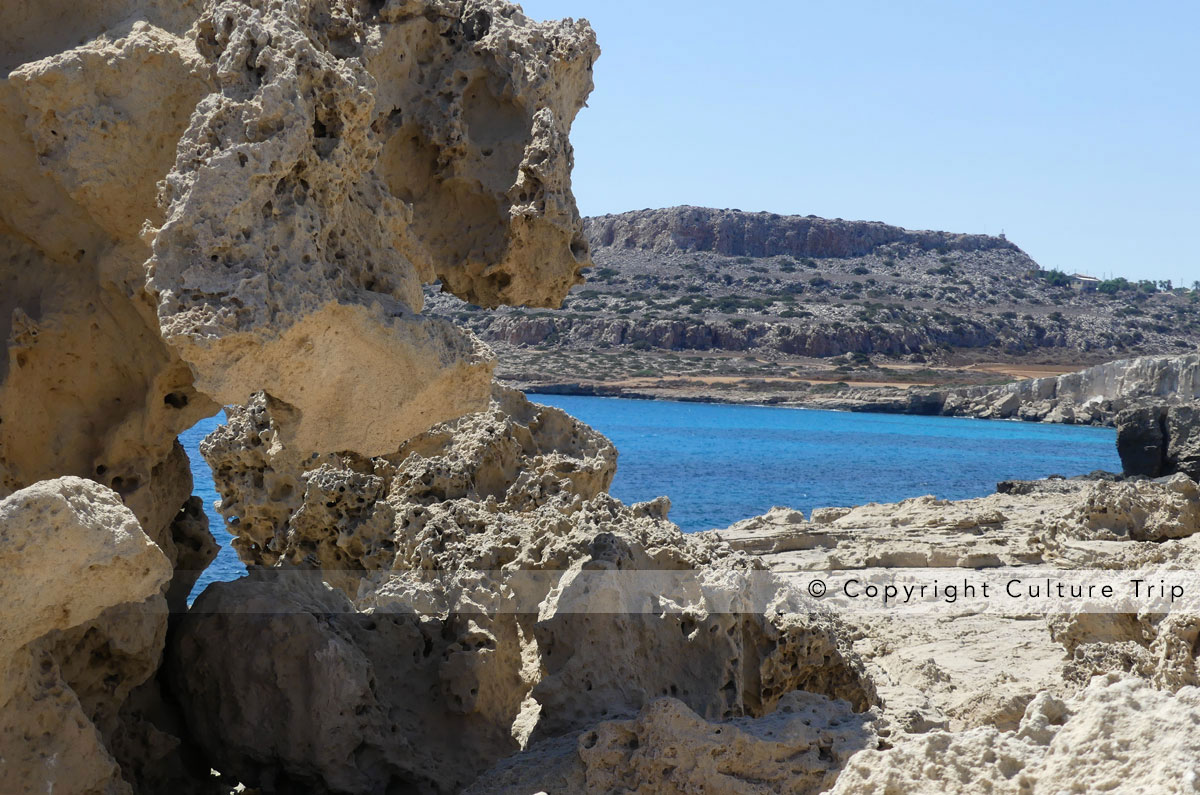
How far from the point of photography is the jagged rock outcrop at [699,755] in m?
3.21

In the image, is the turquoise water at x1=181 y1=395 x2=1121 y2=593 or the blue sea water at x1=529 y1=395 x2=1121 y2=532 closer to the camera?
the turquoise water at x1=181 y1=395 x2=1121 y2=593

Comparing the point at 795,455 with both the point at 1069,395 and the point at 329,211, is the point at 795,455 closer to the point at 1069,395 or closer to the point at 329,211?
the point at 1069,395

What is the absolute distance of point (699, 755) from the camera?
127 inches

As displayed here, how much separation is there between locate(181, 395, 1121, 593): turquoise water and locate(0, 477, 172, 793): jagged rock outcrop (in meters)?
7.71

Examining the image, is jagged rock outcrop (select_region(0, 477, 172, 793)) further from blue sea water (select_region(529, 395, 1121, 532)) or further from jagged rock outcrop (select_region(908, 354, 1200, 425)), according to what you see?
jagged rock outcrop (select_region(908, 354, 1200, 425))

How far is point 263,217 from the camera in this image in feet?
11.0

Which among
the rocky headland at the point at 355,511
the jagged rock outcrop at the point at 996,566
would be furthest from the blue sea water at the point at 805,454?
the rocky headland at the point at 355,511

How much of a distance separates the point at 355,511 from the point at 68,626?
9.36 ft

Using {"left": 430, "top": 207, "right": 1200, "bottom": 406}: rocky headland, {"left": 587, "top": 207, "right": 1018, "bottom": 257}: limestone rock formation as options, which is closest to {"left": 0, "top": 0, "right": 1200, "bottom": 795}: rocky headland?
{"left": 430, "top": 207, "right": 1200, "bottom": 406}: rocky headland

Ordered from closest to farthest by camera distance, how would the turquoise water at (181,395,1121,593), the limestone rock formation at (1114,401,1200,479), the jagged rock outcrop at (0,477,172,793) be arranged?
the jagged rock outcrop at (0,477,172,793)
the limestone rock formation at (1114,401,1200,479)
the turquoise water at (181,395,1121,593)

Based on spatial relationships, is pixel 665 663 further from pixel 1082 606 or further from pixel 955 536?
pixel 955 536

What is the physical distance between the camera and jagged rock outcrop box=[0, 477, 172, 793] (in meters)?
2.86

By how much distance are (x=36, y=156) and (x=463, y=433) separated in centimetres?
268

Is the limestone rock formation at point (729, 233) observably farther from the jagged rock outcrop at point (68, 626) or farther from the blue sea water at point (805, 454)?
the jagged rock outcrop at point (68, 626)
